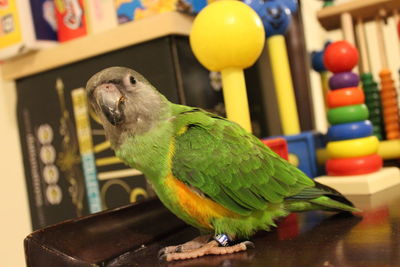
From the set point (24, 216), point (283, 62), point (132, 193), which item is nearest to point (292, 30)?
point (283, 62)

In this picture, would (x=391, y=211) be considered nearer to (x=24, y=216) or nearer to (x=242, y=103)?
(x=242, y=103)

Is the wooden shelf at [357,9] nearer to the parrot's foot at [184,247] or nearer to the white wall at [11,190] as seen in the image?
the parrot's foot at [184,247]

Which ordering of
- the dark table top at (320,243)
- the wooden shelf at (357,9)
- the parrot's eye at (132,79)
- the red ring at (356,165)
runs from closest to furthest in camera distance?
the dark table top at (320,243)
the parrot's eye at (132,79)
the red ring at (356,165)
the wooden shelf at (357,9)

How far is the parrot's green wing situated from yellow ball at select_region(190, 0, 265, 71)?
123 millimetres

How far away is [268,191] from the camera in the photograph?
1.54 ft

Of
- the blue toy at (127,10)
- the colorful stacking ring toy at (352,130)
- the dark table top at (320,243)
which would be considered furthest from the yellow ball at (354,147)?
the blue toy at (127,10)

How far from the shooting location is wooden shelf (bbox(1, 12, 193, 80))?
699mm

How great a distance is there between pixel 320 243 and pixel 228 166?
0.43ft

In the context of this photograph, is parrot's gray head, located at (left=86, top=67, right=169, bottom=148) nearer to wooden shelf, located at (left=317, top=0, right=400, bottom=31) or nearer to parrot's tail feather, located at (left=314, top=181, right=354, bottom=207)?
parrot's tail feather, located at (left=314, top=181, right=354, bottom=207)

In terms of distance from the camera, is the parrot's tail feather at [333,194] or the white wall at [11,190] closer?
the parrot's tail feather at [333,194]

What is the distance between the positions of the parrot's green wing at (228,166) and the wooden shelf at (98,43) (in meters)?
0.27

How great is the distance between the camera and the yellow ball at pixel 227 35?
55cm

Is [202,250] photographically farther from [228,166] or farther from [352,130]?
[352,130]

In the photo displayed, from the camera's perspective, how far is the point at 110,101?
0.44 metres
